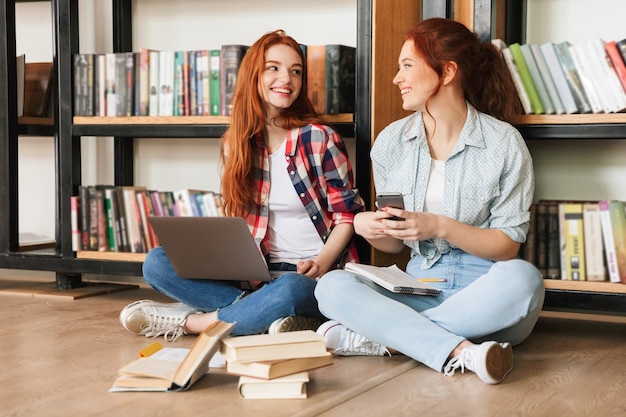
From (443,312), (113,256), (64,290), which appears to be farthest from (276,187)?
(64,290)

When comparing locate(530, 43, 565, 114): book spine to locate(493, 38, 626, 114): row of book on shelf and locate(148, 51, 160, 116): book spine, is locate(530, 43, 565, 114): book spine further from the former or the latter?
locate(148, 51, 160, 116): book spine

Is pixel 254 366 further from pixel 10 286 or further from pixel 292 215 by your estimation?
pixel 10 286

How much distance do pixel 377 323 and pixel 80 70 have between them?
4.73ft

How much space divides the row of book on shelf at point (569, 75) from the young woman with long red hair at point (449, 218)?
52mm

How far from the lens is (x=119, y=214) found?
2822 millimetres

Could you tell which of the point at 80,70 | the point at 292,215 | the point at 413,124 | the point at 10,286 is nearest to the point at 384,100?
the point at 413,124

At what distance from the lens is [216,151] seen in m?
3.08

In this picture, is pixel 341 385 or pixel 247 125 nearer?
pixel 341 385

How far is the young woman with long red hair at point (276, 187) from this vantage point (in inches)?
90.5

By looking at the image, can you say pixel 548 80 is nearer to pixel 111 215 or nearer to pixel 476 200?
pixel 476 200

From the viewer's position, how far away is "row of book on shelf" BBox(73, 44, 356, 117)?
8.36 ft

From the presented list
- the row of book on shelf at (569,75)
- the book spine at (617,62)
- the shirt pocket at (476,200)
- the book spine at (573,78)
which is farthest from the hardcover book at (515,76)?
the shirt pocket at (476,200)

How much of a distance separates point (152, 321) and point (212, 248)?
269 millimetres

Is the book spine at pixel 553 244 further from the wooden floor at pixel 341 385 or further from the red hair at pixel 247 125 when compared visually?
the red hair at pixel 247 125
